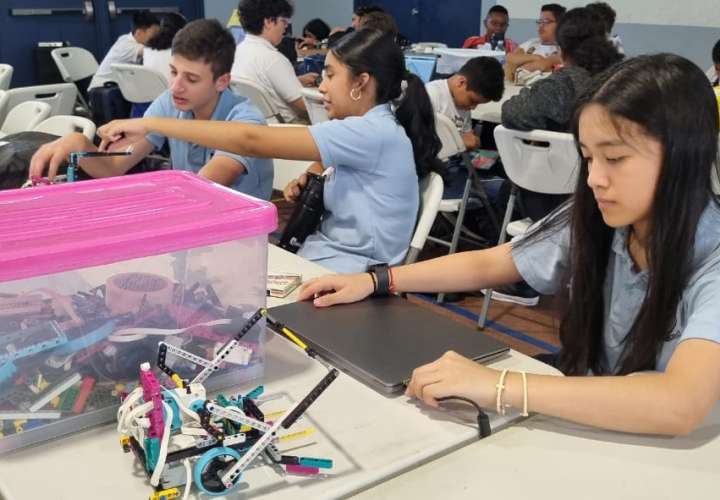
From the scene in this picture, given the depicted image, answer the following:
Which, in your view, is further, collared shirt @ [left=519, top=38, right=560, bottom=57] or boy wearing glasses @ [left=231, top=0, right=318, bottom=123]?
collared shirt @ [left=519, top=38, right=560, bottom=57]

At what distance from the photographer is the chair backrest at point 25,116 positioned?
2846mm

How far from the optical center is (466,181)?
3.21m

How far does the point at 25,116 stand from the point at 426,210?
1.94 meters

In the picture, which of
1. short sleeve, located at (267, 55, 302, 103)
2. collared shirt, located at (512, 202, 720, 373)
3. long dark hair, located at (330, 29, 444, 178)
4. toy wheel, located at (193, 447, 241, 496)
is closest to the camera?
toy wheel, located at (193, 447, 241, 496)

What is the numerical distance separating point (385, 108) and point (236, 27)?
4.11 m

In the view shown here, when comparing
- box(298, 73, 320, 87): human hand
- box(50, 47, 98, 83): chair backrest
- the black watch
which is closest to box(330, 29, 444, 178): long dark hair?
the black watch

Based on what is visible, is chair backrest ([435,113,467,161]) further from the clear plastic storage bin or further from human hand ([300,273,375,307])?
the clear plastic storage bin

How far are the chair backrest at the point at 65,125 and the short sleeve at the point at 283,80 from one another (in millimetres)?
1374

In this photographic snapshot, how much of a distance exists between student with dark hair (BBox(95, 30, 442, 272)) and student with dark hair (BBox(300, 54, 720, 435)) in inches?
18.9

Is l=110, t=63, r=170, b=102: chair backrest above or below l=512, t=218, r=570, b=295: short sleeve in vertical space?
above

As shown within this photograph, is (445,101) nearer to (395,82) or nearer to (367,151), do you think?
(395,82)

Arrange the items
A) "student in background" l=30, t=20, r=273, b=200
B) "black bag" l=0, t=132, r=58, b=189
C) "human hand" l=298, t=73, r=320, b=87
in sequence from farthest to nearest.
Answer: "human hand" l=298, t=73, r=320, b=87, "black bag" l=0, t=132, r=58, b=189, "student in background" l=30, t=20, r=273, b=200

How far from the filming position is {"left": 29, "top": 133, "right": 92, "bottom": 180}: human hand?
1.66 meters

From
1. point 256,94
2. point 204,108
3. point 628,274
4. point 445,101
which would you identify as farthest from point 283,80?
point 628,274
